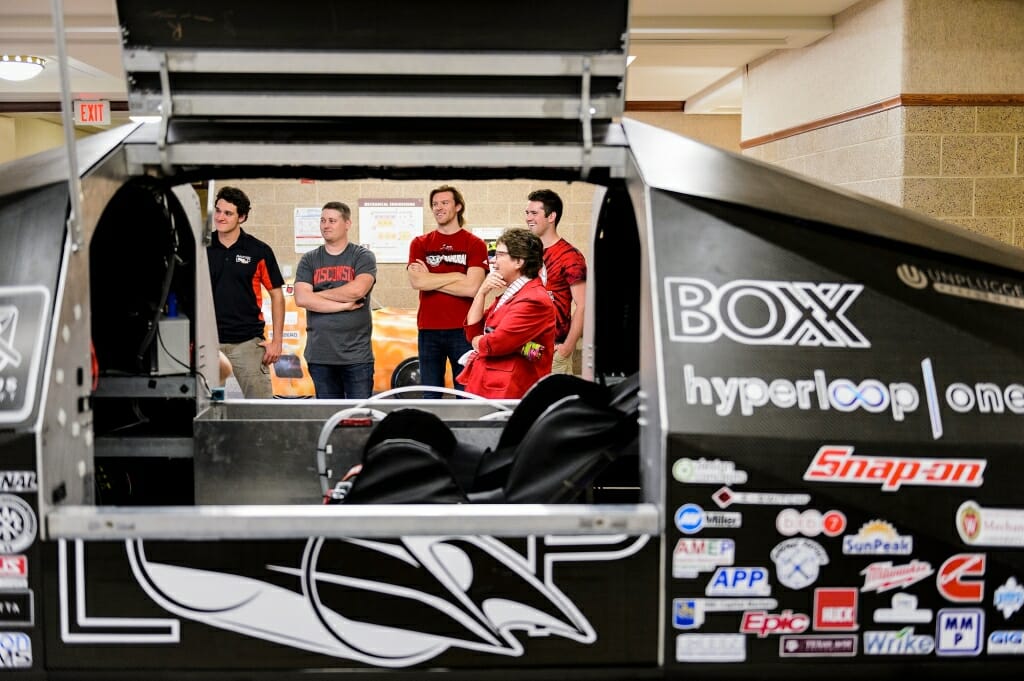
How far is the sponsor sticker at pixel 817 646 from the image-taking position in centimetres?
177

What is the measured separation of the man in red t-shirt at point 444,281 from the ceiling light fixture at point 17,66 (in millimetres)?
5278

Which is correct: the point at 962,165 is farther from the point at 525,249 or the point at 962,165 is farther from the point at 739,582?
the point at 739,582

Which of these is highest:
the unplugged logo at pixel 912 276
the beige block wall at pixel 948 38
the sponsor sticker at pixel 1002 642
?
the beige block wall at pixel 948 38

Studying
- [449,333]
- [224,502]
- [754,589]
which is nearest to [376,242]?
[449,333]

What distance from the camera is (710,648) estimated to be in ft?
5.80

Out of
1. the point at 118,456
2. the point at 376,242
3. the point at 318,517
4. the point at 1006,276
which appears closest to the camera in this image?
the point at 318,517

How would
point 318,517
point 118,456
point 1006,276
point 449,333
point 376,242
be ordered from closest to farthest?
point 318,517 → point 1006,276 → point 118,456 → point 449,333 → point 376,242

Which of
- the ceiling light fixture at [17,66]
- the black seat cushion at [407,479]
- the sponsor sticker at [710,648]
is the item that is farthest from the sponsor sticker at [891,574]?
the ceiling light fixture at [17,66]

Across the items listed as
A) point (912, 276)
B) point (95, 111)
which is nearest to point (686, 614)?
point (912, 276)

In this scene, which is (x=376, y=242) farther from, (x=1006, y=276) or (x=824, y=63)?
(x=1006, y=276)

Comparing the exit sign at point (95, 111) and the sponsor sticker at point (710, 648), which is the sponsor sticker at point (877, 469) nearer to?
the sponsor sticker at point (710, 648)

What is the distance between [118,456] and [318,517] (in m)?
1.37

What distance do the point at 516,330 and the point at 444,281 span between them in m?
1.51

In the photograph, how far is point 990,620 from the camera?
5.93 ft
